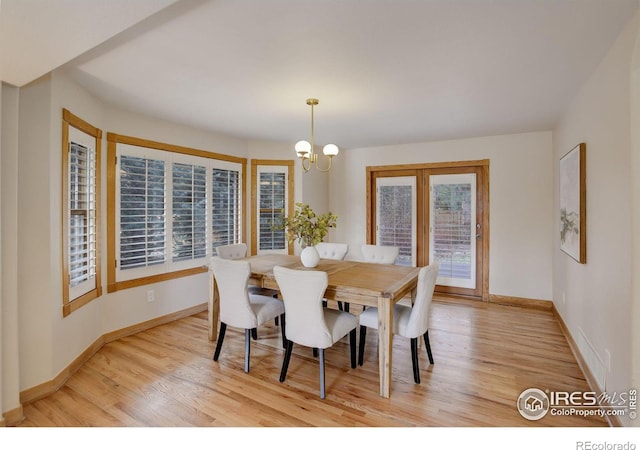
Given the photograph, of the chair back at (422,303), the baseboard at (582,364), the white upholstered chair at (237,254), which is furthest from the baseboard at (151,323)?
the baseboard at (582,364)

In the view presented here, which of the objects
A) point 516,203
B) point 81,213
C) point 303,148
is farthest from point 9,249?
point 516,203

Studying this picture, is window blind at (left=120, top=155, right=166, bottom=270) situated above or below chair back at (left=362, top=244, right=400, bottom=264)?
above

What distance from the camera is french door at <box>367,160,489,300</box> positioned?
4.87 m

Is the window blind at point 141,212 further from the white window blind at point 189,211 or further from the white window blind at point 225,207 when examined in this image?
the white window blind at point 225,207

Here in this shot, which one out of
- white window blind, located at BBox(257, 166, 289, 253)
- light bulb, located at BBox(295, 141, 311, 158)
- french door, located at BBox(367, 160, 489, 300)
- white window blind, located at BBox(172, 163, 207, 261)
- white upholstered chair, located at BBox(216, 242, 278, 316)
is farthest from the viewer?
white window blind, located at BBox(257, 166, 289, 253)

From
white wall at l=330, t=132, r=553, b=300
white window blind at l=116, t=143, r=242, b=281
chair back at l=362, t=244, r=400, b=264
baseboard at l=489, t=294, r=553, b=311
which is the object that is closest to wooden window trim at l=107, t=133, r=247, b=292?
white window blind at l=116, t=143, r=242, b=281

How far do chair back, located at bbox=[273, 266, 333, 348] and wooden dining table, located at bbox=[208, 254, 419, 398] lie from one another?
10.0 inches

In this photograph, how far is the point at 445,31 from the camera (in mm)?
1941

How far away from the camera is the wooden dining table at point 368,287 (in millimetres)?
2359

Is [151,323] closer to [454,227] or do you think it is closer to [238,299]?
[238,299]

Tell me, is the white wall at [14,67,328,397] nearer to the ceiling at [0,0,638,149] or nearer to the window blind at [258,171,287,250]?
the ceiling at [0,0,638,149]

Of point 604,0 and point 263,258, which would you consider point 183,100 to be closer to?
point 263,258

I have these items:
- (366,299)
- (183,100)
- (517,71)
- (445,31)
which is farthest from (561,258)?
(183,100)

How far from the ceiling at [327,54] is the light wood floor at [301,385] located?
2.21m
